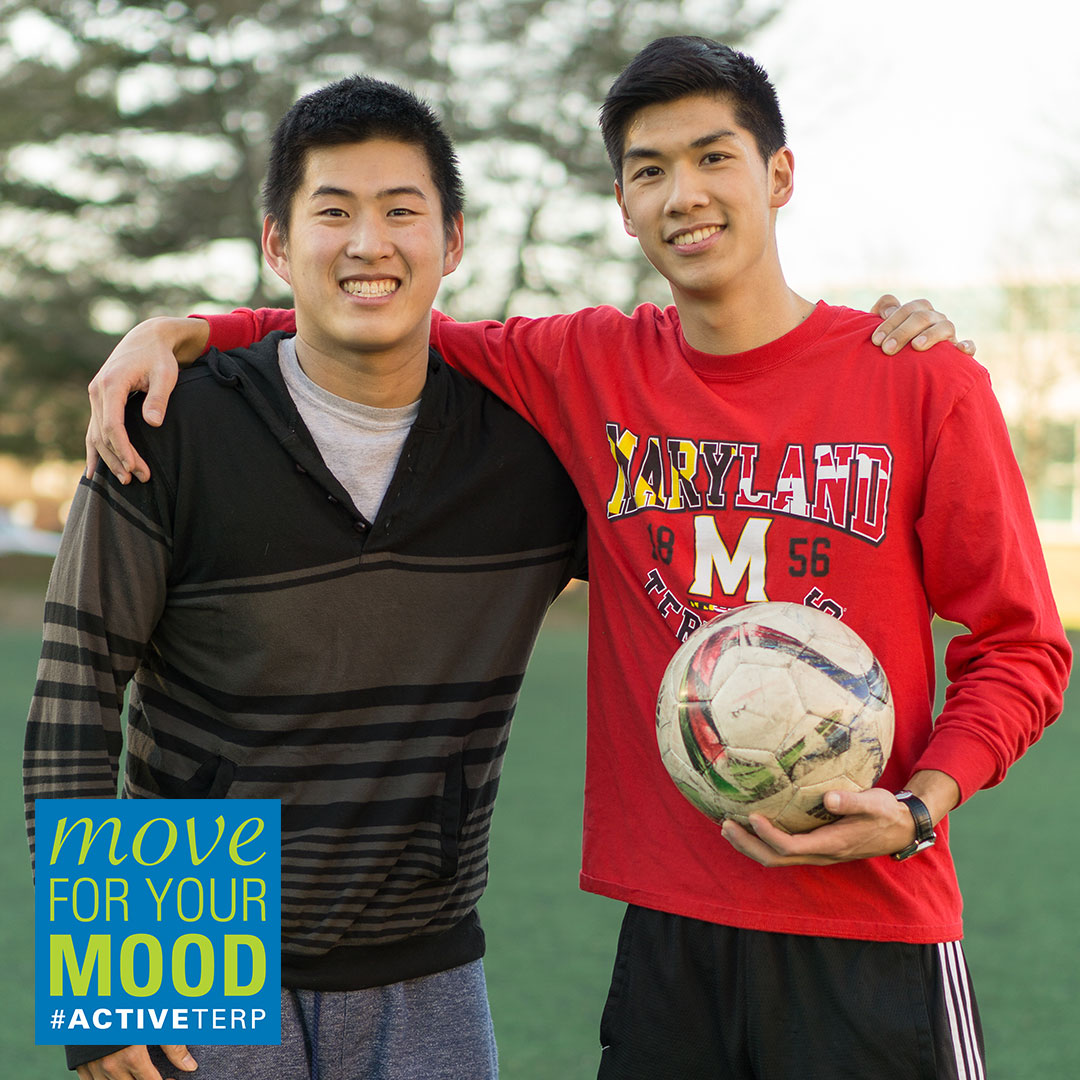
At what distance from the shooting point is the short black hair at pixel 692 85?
2.74 metres

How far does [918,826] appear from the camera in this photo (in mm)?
2340

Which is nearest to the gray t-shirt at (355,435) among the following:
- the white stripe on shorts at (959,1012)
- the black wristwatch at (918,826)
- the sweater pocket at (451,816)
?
the sweater pocket at (451,816)

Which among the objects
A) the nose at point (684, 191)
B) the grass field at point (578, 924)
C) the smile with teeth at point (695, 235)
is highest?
the nose at point (684, 191)

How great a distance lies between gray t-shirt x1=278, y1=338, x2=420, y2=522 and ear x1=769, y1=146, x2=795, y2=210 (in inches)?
37.4

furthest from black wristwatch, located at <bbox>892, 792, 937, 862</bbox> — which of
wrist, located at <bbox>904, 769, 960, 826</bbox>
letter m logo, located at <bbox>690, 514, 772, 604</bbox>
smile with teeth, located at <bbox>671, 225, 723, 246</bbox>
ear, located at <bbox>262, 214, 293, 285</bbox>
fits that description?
ear, located at <bbox>262, 214, 293, 285</bbox>

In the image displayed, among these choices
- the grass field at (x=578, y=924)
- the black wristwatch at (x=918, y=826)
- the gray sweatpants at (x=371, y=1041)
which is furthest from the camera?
the grass field at (x=578, y=924)

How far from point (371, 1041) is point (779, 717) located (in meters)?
1.18

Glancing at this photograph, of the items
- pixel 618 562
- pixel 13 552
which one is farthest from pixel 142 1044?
pixel 13 552

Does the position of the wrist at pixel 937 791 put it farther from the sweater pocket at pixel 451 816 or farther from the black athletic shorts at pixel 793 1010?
the sweater pocket at pixel 451 816

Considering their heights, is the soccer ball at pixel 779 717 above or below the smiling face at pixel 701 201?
below

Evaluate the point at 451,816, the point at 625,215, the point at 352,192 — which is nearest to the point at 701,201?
the point at 625,215

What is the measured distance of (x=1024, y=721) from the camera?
2457 millimetres

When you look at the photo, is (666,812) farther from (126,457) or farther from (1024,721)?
(126,457)

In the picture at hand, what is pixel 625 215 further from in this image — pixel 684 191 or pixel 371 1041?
pixel 371 1041
